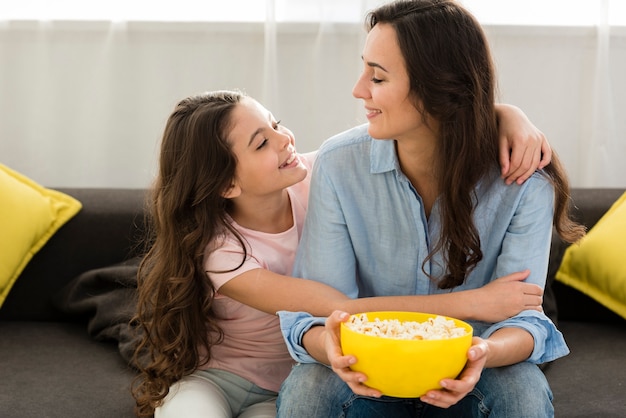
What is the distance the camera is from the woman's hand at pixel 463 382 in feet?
4.85

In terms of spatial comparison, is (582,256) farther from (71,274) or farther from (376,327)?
(71,274)

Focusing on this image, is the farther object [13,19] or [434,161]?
[13,19]

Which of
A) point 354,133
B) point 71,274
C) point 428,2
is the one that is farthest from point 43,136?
point 428,2

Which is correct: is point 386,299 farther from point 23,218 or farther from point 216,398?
point 23,218

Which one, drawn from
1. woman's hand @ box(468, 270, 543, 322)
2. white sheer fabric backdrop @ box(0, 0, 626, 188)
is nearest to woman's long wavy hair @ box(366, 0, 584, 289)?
woman's hand @ box(468, 270, 543, 322)

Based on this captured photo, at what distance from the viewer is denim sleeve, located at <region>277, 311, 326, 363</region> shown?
1726 mm

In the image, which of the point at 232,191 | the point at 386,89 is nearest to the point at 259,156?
the point at 232,191

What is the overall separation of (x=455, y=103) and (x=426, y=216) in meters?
0.26

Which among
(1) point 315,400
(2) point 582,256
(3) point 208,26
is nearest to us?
(1) point 315,400

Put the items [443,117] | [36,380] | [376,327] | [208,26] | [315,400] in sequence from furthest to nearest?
[208,26] < [36,380] < [443,117] < [315,400] < [376,327]

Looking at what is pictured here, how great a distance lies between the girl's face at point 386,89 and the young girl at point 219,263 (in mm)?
269

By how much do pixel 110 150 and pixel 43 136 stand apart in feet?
0.72

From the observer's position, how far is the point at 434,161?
184 centimetres

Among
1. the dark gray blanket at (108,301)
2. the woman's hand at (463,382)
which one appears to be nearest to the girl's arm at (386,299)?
the woman's hand at (463,382)
